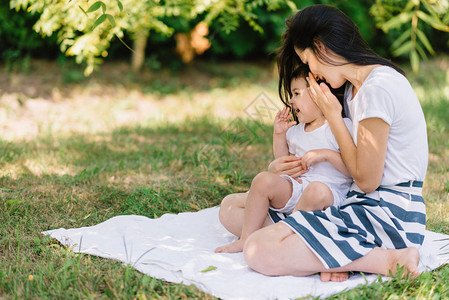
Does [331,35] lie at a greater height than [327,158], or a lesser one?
greater

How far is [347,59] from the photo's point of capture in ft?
7.69

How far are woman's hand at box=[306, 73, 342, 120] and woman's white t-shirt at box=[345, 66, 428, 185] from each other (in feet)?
0.31

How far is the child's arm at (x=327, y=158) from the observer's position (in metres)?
2.39

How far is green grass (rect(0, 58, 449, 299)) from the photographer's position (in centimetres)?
216

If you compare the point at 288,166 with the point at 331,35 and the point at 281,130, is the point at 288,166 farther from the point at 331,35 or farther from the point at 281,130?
the point at 331,35

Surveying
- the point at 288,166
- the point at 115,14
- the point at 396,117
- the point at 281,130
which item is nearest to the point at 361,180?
the point at 396,117

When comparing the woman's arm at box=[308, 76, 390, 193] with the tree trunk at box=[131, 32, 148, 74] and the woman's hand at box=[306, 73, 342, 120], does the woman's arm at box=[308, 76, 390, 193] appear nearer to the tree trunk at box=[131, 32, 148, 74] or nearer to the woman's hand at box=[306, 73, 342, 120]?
the woman's hand at box=[306, 73, 342, 120]

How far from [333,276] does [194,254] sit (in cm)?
68

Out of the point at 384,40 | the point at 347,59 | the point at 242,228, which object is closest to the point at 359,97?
the point at 347,59

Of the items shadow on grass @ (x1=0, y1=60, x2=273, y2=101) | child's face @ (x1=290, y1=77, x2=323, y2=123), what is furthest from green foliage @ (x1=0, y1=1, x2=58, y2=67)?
child's face @ (x1=290, y1=77, x2=323, y2=123)

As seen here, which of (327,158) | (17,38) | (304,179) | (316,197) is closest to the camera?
(316,197)

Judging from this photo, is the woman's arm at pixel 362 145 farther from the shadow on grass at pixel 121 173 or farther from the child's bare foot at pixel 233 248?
the shadow on grass at pixel 121 173

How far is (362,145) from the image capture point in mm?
2213

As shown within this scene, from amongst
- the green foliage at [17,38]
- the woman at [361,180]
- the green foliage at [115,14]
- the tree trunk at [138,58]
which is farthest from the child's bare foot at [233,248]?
the tree trunk at [138,58]
